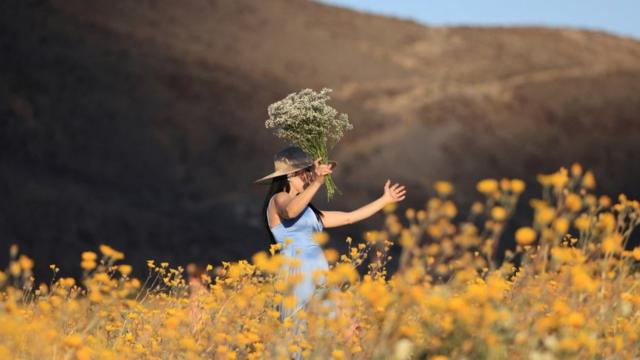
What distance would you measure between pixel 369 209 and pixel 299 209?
0.62 meters

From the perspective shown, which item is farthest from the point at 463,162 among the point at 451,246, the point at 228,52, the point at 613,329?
the point at 451,246

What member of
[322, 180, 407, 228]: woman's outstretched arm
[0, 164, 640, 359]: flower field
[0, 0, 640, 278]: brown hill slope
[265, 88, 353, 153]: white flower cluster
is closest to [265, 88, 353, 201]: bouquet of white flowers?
[265, 88, 353, 153]: white flower cluster

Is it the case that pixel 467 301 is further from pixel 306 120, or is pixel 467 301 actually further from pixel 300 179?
pixel 306 120

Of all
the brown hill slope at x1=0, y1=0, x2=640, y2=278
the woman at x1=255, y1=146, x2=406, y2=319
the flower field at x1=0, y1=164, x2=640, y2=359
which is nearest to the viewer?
the flower field at x1=0, y1=164, x2=640, y2=359

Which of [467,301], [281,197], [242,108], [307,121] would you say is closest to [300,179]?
[281,197]

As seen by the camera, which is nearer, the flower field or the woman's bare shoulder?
the flower field

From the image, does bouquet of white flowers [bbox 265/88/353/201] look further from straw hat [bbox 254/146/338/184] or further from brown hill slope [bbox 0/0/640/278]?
brown hill slope [bbox 0/0/640/278]

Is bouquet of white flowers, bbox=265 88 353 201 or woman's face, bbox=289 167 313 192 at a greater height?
bouquet of white flowers, bbox=265 88 353 201

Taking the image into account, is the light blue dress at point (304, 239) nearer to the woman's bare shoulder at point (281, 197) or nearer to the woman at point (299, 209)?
the woman at point (299, 209)

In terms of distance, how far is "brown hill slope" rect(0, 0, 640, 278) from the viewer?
49.8ft

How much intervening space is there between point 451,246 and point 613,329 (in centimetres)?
148

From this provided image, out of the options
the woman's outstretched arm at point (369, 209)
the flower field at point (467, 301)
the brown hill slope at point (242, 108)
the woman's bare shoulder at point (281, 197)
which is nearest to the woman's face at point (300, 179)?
the woman's bare shoulder at point (281, 197)

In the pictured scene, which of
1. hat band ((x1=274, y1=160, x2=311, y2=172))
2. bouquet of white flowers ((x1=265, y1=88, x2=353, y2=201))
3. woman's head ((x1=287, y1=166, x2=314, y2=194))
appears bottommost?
woman's head ((x1=287, y1=166, x2=314, y2=194))

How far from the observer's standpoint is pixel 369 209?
4.64 metres
